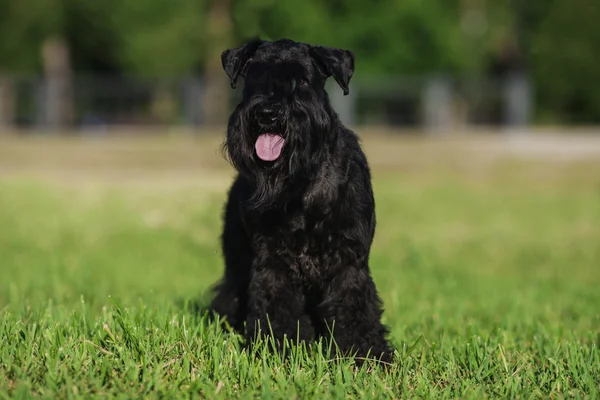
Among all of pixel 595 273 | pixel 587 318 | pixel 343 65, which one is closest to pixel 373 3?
pixel 595 273

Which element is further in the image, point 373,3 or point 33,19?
point 33,19

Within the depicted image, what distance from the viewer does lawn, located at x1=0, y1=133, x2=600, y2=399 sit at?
428cm

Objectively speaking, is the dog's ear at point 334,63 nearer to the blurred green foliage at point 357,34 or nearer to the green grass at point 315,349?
the green grass at point 315,349

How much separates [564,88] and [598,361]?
29719 millimetres

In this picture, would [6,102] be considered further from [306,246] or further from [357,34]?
[306,246]

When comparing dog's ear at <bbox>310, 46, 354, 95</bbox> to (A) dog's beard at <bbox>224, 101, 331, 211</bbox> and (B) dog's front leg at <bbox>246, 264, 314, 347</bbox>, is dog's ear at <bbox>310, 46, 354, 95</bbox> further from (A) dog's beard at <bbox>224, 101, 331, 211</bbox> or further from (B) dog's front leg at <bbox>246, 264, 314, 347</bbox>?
(B) dog's front leg at <bbox>246, 264, 314, 347</bbox>

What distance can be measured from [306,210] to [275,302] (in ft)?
1.86

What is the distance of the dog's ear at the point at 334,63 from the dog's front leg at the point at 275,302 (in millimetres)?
1138

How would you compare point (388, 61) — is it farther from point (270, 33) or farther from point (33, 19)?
point (33, 19)

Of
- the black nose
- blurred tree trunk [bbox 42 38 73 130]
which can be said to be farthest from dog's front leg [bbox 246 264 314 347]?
blurred tree trunk [bbox 42 38 73 130]

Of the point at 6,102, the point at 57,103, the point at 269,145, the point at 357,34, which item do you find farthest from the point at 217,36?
the point at 269,145

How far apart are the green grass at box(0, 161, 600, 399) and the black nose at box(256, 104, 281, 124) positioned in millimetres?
1233

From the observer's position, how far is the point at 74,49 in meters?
40.2

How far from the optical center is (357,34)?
3119 cm
